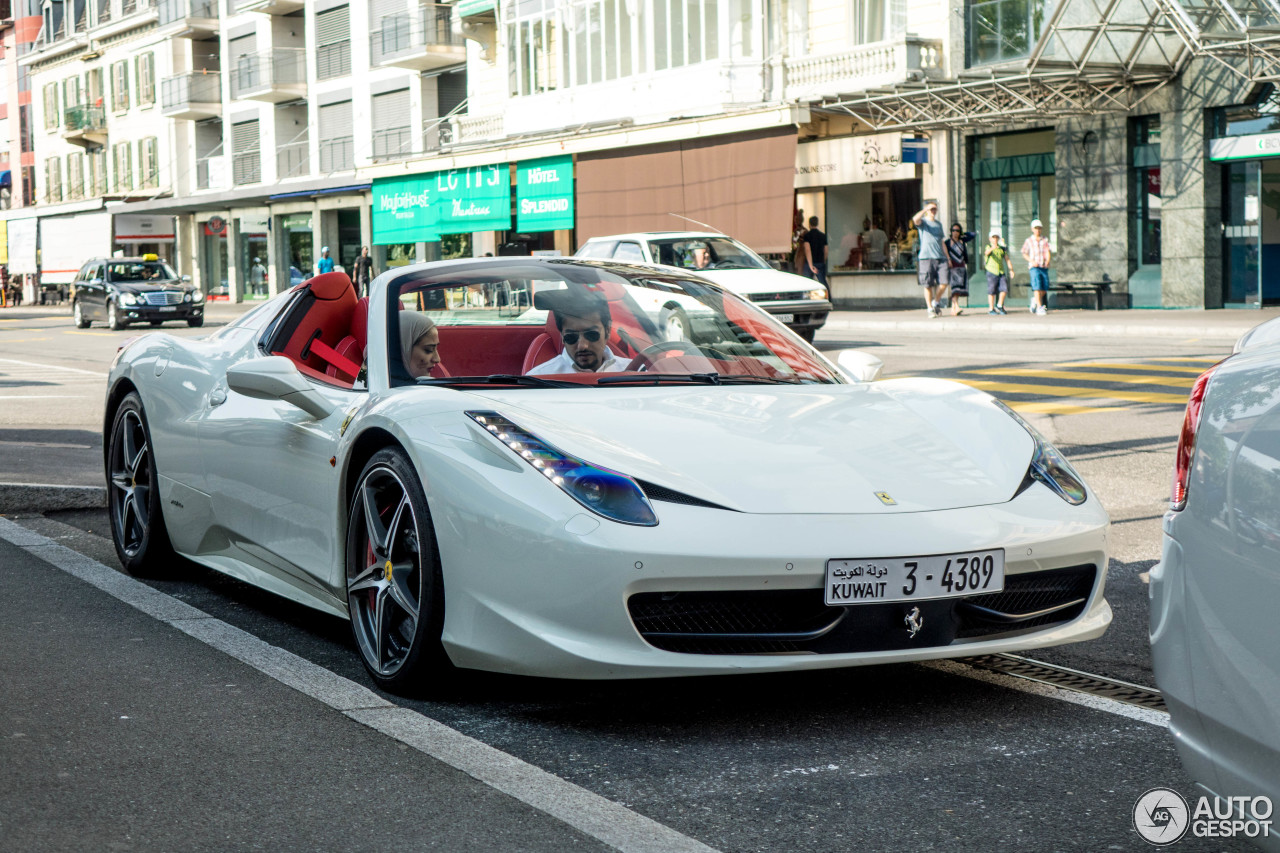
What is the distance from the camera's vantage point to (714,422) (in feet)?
13.9

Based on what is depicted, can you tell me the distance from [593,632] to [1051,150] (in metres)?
26.8

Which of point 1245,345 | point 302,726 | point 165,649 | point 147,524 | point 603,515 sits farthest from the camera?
point 147,524

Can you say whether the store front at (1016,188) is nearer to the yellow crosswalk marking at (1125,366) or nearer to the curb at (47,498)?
the yellow crosswalk marking at (1125,366)

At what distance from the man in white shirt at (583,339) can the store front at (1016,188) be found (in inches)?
982

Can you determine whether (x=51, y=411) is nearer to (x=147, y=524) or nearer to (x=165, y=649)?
(x=147, y=524)

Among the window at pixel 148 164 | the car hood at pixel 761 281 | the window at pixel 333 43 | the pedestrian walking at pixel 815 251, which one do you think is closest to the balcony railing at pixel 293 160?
the window at pixel 333 43

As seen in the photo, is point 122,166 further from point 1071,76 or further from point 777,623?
point 777,623

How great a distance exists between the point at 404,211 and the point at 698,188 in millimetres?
14398

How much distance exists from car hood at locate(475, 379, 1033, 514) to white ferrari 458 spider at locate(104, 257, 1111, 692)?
0.03ft

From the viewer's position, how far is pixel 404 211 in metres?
46.1

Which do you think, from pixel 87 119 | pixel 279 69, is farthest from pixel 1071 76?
pixel 87 119

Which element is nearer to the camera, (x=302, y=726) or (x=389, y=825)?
(x=389, y=825)

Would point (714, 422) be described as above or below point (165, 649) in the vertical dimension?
above

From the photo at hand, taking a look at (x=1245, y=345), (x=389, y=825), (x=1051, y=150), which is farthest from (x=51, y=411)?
(x=1051, y=150)
